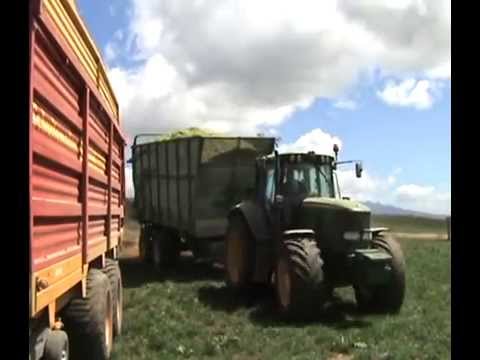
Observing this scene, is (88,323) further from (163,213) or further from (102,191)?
(163,213)

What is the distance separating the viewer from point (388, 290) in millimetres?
10250

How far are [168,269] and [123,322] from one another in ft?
21.4

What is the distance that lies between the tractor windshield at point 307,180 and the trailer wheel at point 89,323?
533cm

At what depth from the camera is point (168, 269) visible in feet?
52.2

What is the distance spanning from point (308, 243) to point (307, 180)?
160cm

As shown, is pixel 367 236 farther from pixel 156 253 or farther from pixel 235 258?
pixel 156 253

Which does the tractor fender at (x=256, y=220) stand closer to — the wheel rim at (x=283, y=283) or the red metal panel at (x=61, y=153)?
the wheel rim at (x=283, y=283)

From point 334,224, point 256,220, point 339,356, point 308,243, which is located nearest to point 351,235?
point 334,224

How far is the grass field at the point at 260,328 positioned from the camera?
26.5ft

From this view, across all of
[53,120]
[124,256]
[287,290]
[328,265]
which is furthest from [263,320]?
[124,256]

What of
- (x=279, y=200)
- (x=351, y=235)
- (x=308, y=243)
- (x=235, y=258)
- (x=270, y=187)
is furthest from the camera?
(x=235, y=258)

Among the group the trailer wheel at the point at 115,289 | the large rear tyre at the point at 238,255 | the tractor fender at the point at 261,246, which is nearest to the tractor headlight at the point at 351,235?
the tractor fender at the point at 261,246

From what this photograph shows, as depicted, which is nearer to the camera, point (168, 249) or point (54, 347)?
point (54, 347)
